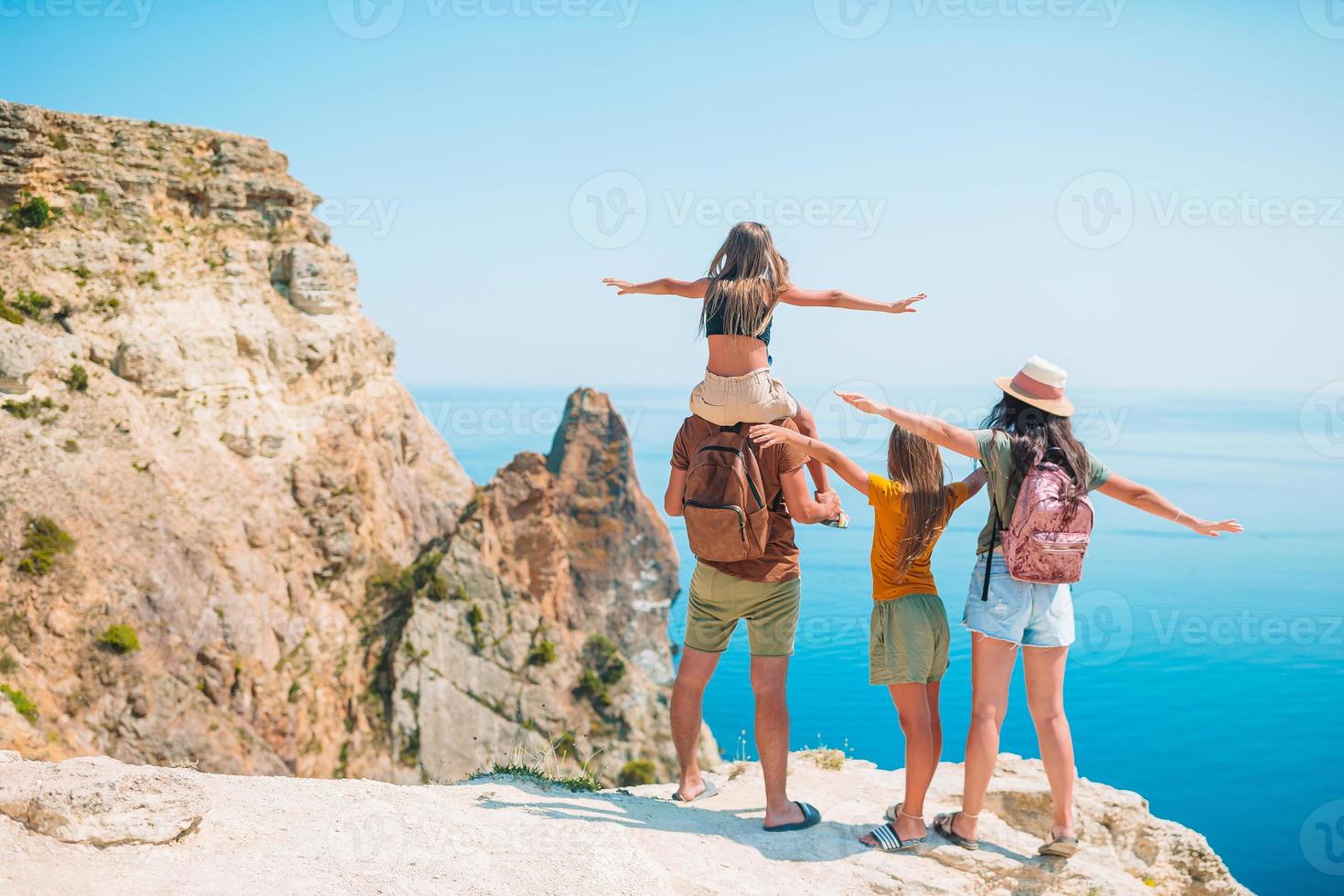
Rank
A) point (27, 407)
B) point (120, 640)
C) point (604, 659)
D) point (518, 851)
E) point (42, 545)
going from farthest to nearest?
point (604, 659)
point (27, 407)
point (120, 640)
point (42, 545)
point (518, 851)

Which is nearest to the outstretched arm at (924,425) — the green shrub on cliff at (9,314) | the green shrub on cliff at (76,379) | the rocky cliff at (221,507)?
the rocky cliff at (221,507)

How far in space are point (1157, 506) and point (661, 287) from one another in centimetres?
297

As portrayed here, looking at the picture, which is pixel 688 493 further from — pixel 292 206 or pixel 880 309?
pixel 292 206

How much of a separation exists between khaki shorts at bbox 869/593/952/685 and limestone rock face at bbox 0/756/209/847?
348 centimetres

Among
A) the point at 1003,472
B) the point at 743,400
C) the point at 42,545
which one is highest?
the point at 743,400

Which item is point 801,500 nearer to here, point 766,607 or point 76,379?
point 766,607

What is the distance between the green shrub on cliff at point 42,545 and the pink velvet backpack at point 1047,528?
72.5 ft

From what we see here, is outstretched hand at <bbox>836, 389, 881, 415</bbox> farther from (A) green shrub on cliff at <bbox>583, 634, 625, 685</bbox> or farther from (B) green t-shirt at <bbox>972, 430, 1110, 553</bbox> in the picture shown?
(A) green shrub on cliff at <bbox>583, 634, 625, 685</bbox>

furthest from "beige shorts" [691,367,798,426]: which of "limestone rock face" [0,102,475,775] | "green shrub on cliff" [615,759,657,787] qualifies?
"green shrub on cliff" [615,759,657,787]

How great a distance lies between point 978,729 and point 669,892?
1.83m

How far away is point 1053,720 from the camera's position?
4.89m

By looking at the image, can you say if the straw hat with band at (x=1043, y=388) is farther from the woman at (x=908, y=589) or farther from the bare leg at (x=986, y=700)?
the bare leg at (x=986, y=700)

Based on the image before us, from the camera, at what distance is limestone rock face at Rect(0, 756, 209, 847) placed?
13.5 ft

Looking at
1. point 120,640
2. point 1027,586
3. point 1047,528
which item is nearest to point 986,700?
point 1027,586
